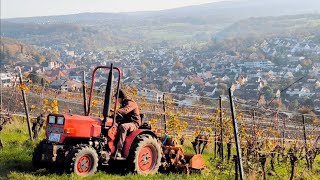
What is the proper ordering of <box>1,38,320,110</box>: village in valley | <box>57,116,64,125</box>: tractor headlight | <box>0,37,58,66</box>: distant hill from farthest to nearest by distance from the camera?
<box>0,37,58,66</box>: distant hill, <box>1,38,320,110</box>: village in valley, <box>57,116,64,125</box>: tractor headlight

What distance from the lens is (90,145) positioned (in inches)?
342

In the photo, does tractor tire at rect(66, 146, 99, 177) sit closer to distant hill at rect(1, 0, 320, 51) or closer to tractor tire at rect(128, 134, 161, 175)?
tractor tire at rect(128, 134, 161, 175)

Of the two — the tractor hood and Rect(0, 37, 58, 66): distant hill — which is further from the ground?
the tractor hood

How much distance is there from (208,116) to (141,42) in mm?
97232

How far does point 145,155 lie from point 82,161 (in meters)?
1.39

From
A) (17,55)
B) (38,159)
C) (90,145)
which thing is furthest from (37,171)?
(17,55)

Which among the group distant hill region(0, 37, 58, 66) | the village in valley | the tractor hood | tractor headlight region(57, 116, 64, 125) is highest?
tractor headlight region(57, 116, 64, 125)

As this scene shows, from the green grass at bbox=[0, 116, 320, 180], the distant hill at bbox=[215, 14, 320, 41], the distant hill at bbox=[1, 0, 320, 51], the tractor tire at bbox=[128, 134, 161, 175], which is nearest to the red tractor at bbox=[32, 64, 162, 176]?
the tractor tire at bbox=[128, 134, 161, 175]

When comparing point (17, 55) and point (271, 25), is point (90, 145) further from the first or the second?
point (271, 25)

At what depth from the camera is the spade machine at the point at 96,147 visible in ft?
27.8

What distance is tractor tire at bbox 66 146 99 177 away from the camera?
829cm

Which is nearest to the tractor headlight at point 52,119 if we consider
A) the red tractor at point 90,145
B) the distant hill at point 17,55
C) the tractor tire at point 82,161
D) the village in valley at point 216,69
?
the red tractor at point 90,145

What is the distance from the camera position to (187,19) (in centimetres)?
15512

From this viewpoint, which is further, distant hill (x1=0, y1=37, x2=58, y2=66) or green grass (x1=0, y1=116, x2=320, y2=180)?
distant hill (x1=0, y1=37, x2=58, y2=66)
